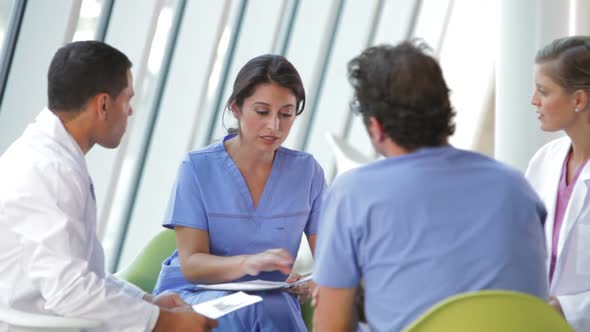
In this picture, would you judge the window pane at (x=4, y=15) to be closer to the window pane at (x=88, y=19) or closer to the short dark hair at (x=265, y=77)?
the window pane at (x=88, y=19)

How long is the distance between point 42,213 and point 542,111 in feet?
5.11

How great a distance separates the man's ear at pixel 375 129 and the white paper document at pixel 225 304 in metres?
0.68

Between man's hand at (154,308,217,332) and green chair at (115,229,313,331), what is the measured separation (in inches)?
34.0

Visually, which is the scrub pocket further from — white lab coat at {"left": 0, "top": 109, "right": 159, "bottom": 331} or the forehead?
white lab coat at {"left": 0, "top": 109, "right": 159, "bottom": 331}

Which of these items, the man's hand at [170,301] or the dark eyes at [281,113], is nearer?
the man's hand at [170,301]

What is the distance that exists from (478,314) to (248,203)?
1341mm

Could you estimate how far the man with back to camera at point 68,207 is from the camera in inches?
86.0

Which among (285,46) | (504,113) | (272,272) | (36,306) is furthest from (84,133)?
(285,46)

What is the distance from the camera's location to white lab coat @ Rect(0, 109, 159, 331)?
2.18 meters

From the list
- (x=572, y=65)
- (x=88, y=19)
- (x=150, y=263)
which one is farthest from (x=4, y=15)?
(x=572, y=65)

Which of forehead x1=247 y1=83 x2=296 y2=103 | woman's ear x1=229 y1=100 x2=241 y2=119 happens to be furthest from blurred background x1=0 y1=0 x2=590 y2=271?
forehead x1=247 y1=83 x2=296 y2=103

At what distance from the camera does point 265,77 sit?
9.47ft

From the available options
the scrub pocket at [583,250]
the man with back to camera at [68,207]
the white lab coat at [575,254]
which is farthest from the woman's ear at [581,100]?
the man with back to camera at [68,207]

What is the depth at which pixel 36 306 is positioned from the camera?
227 cm
